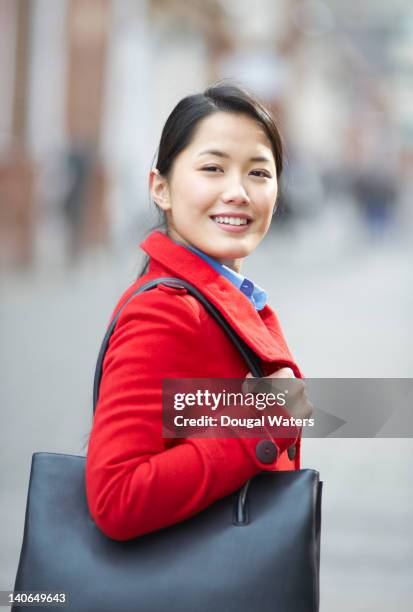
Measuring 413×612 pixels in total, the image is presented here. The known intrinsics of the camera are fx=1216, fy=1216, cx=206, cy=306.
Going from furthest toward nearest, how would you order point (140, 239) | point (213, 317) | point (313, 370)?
point (313, 370) → point (140, 239) → point (213, 317)

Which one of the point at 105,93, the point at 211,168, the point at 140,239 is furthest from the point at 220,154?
the point at 105,93

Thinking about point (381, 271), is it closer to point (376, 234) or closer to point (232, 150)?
point (376, 234)

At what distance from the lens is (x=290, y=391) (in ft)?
6.72

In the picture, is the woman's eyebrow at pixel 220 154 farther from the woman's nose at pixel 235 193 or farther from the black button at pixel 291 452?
the black button at pixel 291 452

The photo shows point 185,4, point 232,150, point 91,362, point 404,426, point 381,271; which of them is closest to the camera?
point 232,150

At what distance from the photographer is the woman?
196 cm

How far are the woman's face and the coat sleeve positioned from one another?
0.65 ft

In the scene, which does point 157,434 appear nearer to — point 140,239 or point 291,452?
point 291,452

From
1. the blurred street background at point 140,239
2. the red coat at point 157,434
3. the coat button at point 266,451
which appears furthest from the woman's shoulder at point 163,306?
the blurred street background at point 140,239

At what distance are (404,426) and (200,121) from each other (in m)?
0.89

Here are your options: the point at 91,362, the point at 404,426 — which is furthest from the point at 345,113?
the point at 404,426

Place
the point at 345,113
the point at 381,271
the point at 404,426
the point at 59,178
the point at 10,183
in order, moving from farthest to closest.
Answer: the point at 345,113 < the point at 381,271 < the point at 59,178 < the point at 10,183 < the point at 404,426

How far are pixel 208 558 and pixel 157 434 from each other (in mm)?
215

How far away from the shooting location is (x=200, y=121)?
2.17 m
